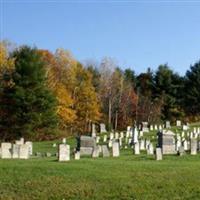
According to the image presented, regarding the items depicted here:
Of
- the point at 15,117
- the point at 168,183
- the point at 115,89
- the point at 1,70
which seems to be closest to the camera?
the point at 168,183

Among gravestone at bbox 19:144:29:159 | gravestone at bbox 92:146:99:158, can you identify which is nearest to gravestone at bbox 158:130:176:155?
gravestone at bbox 92:146:99:158

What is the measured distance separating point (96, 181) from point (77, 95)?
47.2 m

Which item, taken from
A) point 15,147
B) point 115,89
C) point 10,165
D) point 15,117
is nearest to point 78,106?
point 115,89

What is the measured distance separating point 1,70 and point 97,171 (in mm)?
38262

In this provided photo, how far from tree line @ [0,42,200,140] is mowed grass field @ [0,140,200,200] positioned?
96.1ft

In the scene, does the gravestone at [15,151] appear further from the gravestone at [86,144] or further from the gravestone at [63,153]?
the gravestone at [86,144]

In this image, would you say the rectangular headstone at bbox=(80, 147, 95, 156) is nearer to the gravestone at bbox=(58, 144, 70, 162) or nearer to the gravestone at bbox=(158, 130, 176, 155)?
the gravestone at bbox=(158, 130, 176, 155)

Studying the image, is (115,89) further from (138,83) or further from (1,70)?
(1,70)

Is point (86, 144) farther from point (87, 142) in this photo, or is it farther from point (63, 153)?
point (63, 153)

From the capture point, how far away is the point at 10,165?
20141mm

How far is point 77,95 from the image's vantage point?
6550 centimetres

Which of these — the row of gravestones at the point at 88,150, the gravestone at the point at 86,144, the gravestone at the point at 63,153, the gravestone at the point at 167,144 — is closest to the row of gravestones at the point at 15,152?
the row of gravestones at the point at 88,150

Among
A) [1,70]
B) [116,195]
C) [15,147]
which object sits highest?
[1,70]

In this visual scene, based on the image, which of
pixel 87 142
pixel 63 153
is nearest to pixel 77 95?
pixel 87 142
